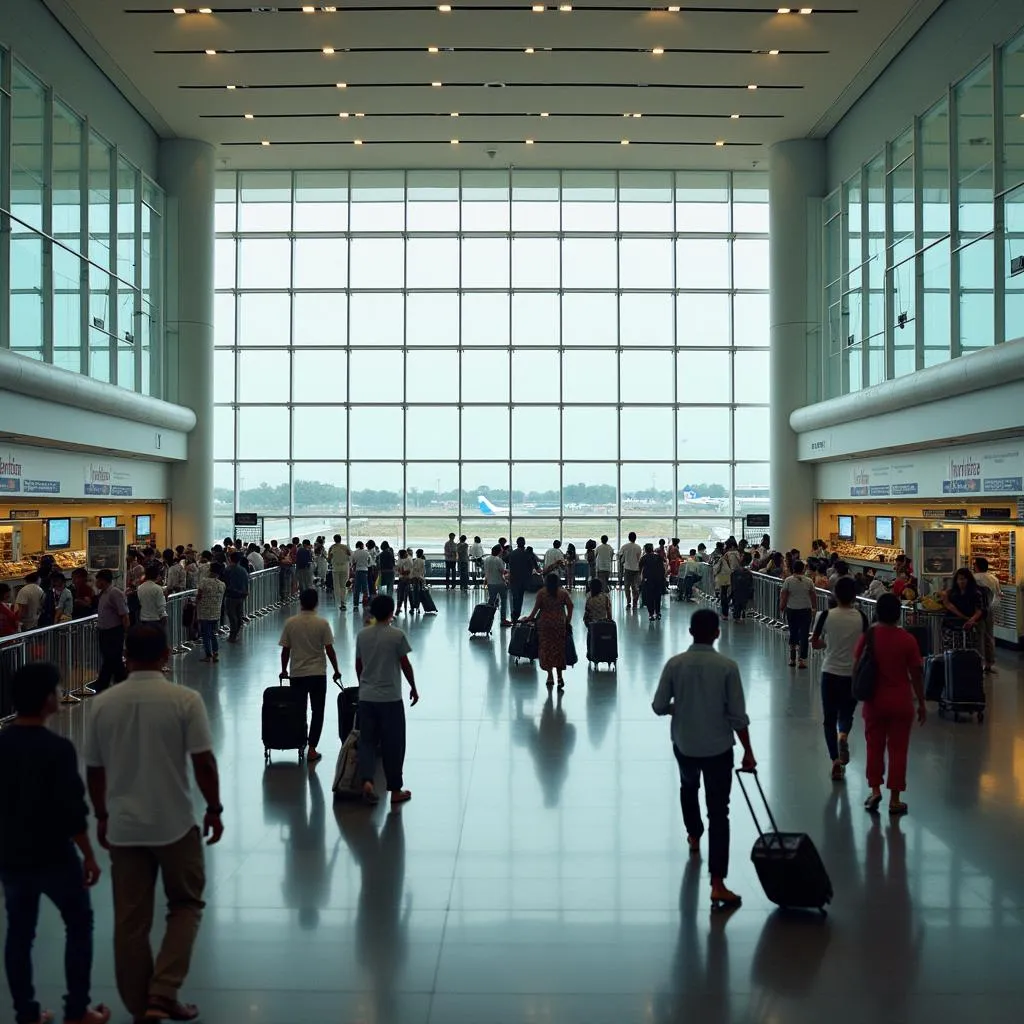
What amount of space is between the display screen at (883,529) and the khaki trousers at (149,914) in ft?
71.1

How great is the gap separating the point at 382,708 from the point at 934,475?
15.7 m

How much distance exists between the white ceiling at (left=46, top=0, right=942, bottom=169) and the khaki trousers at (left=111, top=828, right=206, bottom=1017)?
19667 mm

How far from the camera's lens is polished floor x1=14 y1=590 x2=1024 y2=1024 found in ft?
14.4

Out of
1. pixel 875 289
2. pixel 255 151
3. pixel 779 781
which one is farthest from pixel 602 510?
pixel 779 781

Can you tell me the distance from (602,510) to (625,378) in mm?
4274

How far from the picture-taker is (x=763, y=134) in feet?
90.7

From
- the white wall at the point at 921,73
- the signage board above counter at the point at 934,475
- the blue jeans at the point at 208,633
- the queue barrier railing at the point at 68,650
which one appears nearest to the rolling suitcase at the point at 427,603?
the queue barrier railing at the point at 68,650

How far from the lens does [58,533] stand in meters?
22.0

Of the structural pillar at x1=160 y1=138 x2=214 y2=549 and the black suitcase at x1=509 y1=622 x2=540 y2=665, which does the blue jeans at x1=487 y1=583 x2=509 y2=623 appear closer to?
the black suitcase at x1=509 y1=622 x2=540 y2=665

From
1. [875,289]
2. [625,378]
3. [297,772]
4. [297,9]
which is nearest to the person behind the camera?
[297,772]

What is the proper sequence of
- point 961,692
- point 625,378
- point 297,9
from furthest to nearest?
point 625,378 < point 297,9 < point 961,692

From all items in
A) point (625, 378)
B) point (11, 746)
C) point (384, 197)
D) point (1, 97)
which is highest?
point (384, 197)

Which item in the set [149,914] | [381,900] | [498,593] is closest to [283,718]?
[381,900]

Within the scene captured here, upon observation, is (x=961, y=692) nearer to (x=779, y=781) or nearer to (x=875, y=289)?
(x=779, y=781)
